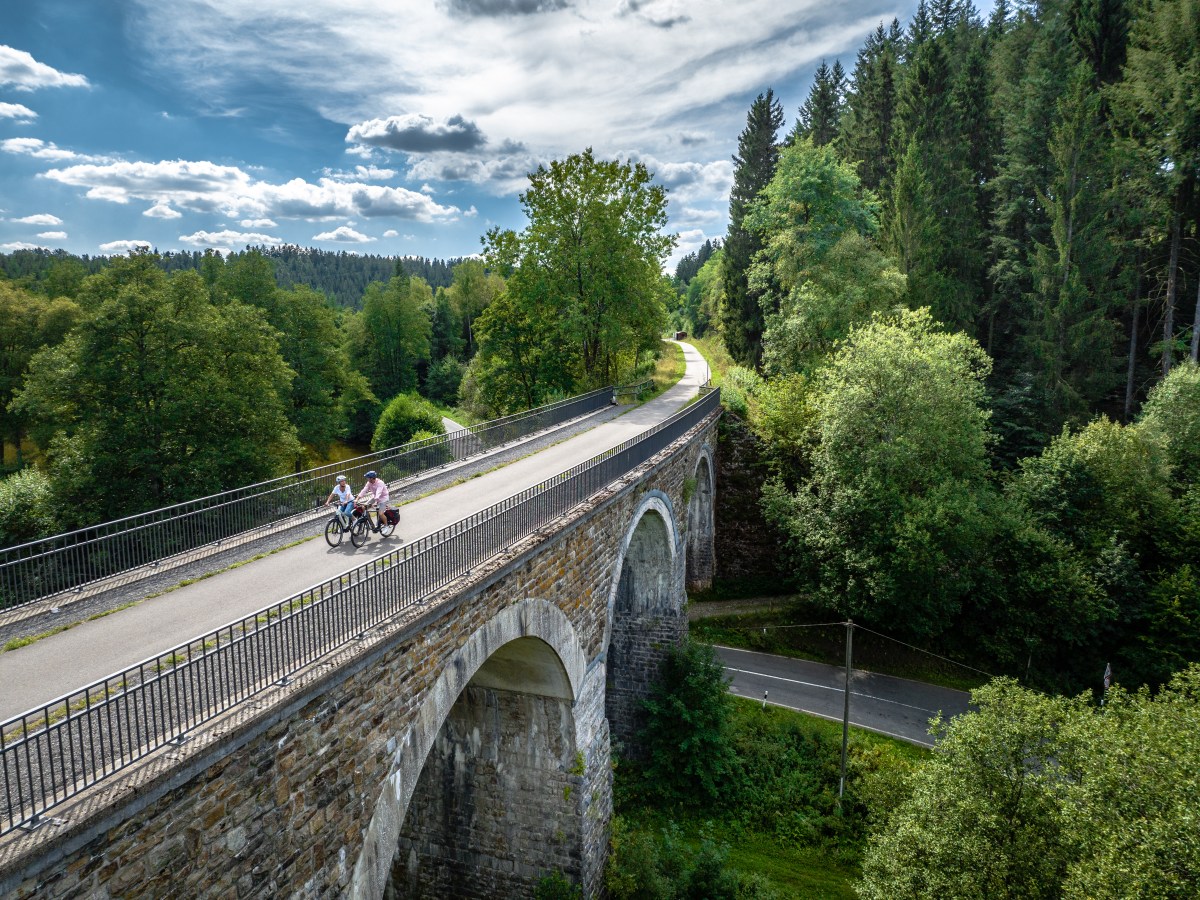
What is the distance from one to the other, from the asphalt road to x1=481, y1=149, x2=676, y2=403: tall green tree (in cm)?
1537

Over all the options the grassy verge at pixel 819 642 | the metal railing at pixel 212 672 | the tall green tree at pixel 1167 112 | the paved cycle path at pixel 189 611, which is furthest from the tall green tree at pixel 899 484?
the metal railing at pixel 212 672

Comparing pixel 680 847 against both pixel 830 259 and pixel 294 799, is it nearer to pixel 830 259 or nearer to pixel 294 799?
pixel 294 799

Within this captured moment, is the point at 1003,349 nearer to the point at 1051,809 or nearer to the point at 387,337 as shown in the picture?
the point at 1051,809

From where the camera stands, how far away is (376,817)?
7.70 m

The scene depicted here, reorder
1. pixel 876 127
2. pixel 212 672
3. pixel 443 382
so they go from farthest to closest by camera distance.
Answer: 1. pixel 443 382
2. pixel 876 127
3. pixel 212 672

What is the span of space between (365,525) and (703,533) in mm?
21858

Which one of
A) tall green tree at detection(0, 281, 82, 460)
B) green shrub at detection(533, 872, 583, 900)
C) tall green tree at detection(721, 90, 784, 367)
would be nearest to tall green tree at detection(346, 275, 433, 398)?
tall green tree at detection(0, 281, 82, 460)

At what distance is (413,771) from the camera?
27.2ft

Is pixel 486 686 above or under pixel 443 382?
under

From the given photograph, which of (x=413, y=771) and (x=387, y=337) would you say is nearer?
(x=413, y=771)

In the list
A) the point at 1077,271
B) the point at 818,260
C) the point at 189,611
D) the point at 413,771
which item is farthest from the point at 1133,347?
the point at 189,611

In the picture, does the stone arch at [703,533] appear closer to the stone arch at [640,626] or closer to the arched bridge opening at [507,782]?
the stone arch at [640,626]

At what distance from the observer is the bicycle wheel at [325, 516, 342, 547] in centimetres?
1181

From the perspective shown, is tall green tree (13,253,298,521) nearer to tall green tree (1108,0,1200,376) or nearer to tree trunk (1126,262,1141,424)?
tree trunk (1126,262,1141,424)
